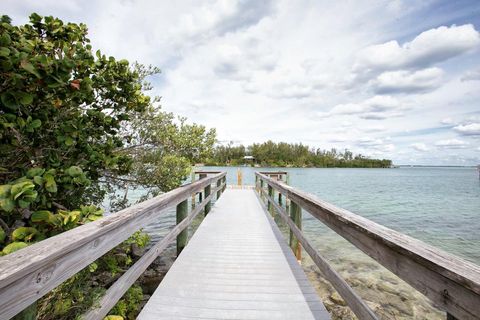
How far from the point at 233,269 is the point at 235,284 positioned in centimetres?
44

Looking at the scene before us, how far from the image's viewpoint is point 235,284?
285 cm

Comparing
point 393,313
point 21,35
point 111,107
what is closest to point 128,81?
point 111,107

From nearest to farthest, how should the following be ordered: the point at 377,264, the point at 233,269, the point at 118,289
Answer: the point at 118,289 < the point at 233,269 < the point at 377,264

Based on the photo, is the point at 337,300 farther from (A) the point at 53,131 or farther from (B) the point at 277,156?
(B) the point at 277,156

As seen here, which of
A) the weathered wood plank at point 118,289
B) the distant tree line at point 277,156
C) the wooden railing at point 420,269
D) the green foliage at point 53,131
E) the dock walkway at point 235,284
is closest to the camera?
the wooden railing at point 420,269

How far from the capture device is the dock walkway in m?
2.30

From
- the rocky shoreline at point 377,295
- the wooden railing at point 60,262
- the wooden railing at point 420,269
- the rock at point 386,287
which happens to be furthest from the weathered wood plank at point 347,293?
the rock at point 386,287

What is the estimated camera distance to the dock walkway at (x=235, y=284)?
2.30m

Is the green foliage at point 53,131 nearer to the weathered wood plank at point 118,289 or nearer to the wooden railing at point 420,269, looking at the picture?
the weathered wood plank at point 118,289

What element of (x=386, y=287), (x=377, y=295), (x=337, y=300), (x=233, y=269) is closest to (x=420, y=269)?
(x=233, y=269)

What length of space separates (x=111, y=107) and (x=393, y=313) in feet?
20.2

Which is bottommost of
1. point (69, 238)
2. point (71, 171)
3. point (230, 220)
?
point (230, 220)

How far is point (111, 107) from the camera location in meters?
3.67

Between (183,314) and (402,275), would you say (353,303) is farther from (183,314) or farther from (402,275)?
(183,314)
